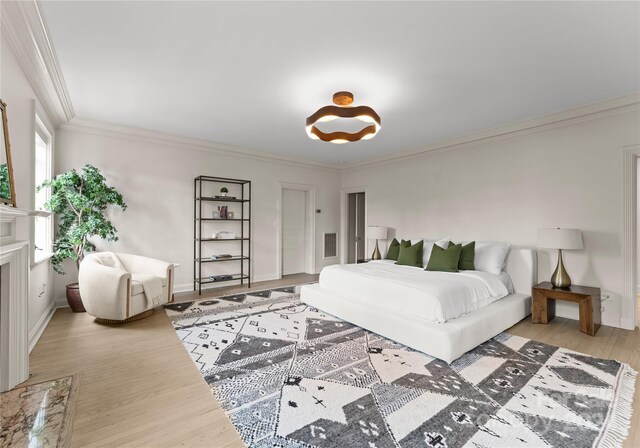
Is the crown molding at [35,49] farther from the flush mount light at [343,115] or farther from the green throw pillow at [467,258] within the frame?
the green throw pillow at [467,258]

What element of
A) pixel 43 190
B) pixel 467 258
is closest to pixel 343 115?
pixel 467 258

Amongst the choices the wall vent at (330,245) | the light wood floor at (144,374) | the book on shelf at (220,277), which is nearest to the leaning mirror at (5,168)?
the light wood floor at (144,374)

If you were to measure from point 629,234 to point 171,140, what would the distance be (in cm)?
629

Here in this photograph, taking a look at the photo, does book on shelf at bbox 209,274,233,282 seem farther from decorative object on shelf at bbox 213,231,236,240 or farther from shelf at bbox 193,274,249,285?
decorative object on shelf at bbox 213,231,236,240

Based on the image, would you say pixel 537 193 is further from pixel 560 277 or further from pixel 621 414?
pixel 621 414

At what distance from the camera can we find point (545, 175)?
157 inches

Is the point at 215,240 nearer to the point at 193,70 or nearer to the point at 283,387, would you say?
the point at 193,70

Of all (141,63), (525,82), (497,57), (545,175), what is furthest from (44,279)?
(545,175)

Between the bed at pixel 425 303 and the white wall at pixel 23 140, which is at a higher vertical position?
the white wall at pixel 23 140

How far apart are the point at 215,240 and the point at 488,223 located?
4546 millimetres

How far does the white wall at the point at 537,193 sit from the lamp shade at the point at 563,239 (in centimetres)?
36

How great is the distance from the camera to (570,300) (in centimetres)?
330

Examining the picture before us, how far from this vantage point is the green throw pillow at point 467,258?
13.3 ft

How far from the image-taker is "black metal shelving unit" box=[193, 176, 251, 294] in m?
5.11
